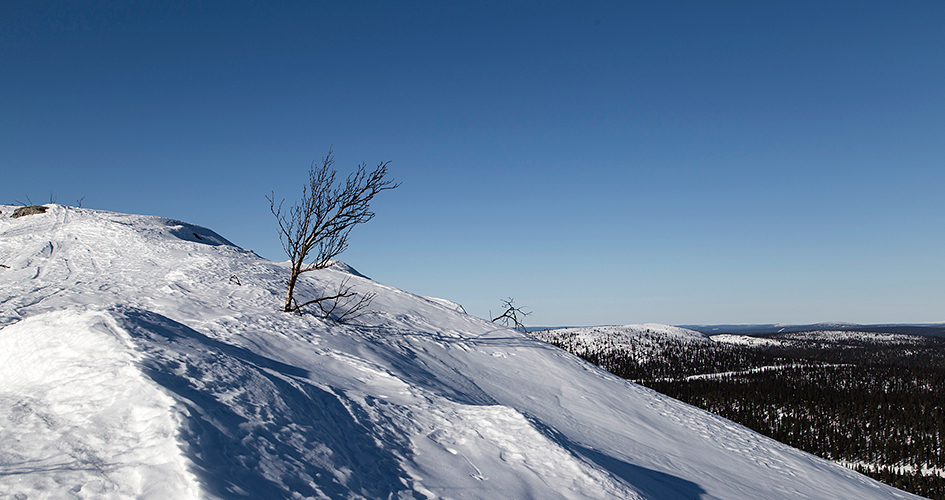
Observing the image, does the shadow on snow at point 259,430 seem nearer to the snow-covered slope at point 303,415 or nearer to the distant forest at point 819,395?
the snow-covered slope at point 303,415

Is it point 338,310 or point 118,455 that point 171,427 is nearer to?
point 118,455

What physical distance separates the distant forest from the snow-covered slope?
1962cm

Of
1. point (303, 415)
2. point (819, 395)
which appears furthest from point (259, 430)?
point (819, 395)

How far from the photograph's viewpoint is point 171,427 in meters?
3.53

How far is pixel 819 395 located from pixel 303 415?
80592 millimetres

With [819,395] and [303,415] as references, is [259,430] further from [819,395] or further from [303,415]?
[819,395]

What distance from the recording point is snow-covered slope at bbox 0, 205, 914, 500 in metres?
3.43

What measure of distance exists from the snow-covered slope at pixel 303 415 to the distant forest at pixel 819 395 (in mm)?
19618

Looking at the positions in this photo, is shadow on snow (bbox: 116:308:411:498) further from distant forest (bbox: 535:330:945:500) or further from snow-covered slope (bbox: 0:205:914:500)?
distant forest (bbox: 535:330:945:500)

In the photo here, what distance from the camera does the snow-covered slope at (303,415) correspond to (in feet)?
11.2

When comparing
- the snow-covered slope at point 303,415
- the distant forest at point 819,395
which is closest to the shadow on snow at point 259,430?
the snow-covered slope at point 303,415

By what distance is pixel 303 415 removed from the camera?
4.74 m

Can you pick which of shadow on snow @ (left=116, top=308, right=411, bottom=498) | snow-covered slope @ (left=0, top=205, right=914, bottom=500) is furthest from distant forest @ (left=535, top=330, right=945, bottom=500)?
shadow on snow @ (left=116, top=308, right=411, bottom=498)

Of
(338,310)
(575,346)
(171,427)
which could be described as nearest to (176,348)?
(171,427)
